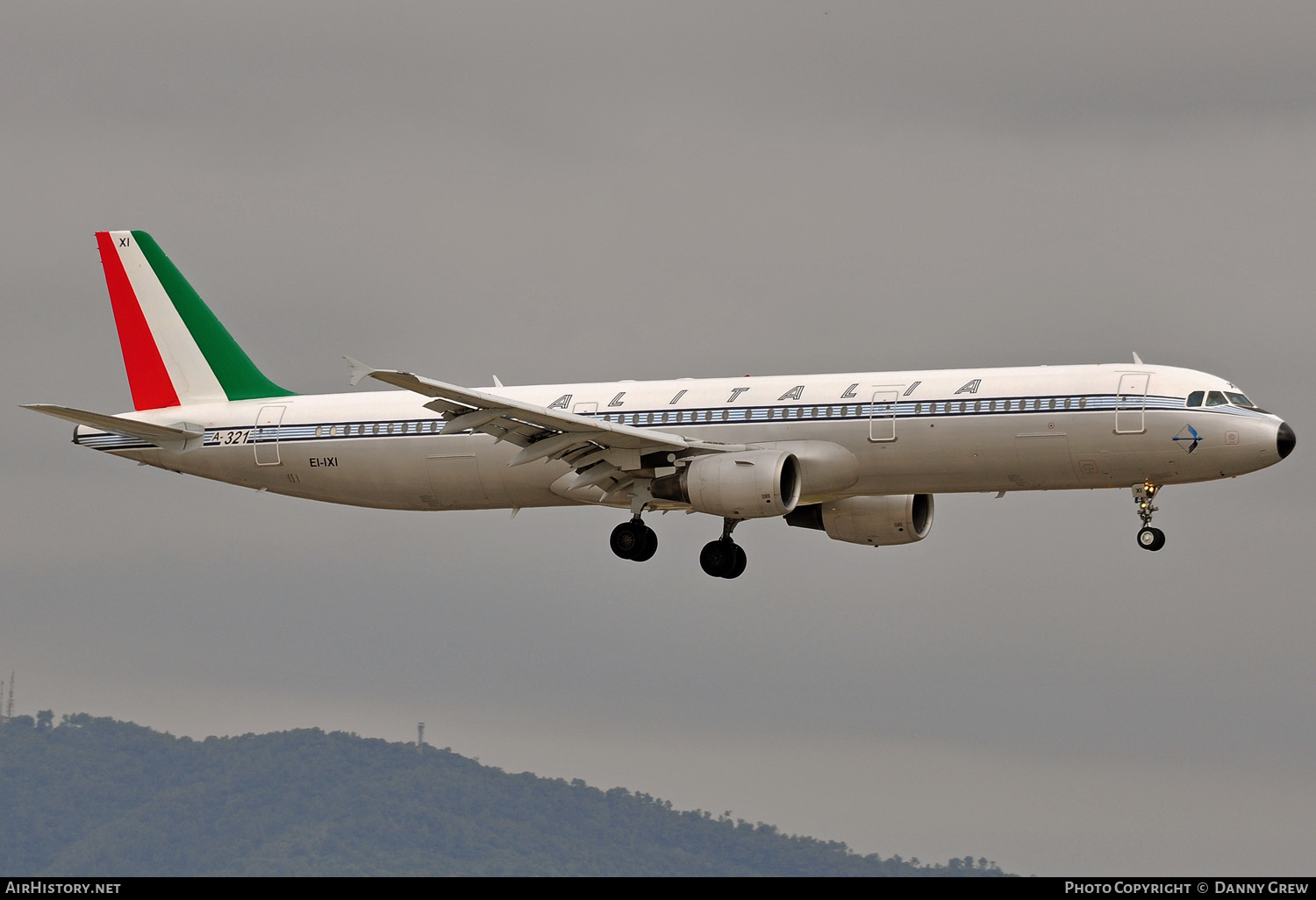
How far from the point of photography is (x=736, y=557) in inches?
2291

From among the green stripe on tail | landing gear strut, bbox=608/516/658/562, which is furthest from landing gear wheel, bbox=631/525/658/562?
the green stripe on tail

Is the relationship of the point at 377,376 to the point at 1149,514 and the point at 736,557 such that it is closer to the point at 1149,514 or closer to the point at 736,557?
the point at 736,557

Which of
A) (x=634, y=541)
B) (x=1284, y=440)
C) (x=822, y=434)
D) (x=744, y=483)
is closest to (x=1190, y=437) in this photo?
(x=1284, y=440)

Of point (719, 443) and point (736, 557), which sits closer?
point (719, 443)

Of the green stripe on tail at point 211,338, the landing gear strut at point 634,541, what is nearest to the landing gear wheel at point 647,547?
the landing gear strut at point 634,541

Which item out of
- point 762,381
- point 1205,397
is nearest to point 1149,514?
point 1205,397

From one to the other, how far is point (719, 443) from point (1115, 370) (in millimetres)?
11710

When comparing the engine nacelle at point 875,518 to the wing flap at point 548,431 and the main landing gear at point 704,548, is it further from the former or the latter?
the wing flap at point 548,431

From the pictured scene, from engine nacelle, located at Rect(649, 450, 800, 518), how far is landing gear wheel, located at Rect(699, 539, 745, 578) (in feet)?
14.9

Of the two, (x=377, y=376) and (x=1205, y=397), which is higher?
(x=1205, y=397)

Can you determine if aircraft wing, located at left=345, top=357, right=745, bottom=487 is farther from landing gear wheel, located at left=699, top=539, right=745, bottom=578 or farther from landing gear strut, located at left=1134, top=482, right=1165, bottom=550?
landing gear strut, located at left=1134, top=482, right=1165, bottom=550

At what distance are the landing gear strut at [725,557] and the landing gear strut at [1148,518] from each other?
12550 mm
